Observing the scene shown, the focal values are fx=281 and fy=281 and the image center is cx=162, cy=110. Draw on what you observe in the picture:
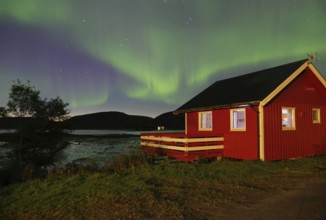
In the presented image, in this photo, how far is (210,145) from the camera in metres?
16.5

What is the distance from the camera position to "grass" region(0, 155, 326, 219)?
6980mm

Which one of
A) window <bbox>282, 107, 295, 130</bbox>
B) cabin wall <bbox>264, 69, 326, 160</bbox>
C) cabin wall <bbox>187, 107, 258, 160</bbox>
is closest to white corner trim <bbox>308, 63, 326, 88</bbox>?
cabin wall <bbox>264, 69, 326, 160</bbox>

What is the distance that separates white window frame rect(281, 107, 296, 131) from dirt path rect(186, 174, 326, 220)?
805cm

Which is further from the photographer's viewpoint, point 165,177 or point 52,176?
point 52,176

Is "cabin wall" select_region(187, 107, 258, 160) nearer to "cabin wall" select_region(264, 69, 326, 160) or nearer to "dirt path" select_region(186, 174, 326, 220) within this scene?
"cabin wall" select_region(264, 69, 326, 160)

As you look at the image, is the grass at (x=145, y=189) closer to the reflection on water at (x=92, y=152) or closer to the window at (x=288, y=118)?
the window at (x=288, y=118)

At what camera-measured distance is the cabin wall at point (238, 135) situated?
49.6 feet

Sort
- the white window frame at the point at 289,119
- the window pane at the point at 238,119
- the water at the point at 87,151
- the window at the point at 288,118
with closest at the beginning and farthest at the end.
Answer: the white window frame at the point at 289,119, the window at the point at 288,118, the window pane at the point at 238,119, the water at the point at 87,151

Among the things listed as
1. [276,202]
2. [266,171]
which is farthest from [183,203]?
[266,171]

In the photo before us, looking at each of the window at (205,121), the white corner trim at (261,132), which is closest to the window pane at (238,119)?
the white corner trim at (261,132)

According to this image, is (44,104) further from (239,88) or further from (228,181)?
(228,181)

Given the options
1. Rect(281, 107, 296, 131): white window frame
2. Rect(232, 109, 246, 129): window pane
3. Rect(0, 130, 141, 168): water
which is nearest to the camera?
Rect(281, 107, 296, 131): white window frame

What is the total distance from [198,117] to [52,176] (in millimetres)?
10881

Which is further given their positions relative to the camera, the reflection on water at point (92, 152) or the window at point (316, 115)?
the reflection on water at point (92, 152)
